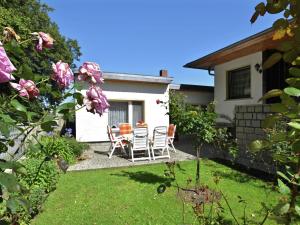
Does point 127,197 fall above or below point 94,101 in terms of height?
below

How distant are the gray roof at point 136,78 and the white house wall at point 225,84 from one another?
2.88 meters

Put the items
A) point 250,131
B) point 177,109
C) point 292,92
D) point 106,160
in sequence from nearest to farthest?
point 292,92
point 177,109
point 250,131
point 106,160

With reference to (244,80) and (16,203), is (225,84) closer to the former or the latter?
(244,80)

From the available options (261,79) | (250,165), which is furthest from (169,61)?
(250,165)

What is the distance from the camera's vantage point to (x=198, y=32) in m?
11.3

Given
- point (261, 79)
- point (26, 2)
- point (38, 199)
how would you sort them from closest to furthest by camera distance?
1. point (38, 199)
2. point (261, 79)
3. point (26, 2)

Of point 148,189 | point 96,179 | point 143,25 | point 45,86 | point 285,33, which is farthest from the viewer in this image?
point 143,25

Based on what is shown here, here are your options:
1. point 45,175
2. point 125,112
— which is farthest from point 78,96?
point 125,112

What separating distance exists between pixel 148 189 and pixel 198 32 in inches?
299

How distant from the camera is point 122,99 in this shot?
14.0 metres

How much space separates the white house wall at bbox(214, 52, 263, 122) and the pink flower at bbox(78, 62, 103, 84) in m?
9.37

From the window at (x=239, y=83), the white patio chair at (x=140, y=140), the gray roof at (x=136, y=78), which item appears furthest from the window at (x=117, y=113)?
the window at (x=239, y=83)

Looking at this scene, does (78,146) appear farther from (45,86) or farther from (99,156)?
(45,86)

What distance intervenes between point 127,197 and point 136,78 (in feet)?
30.0
